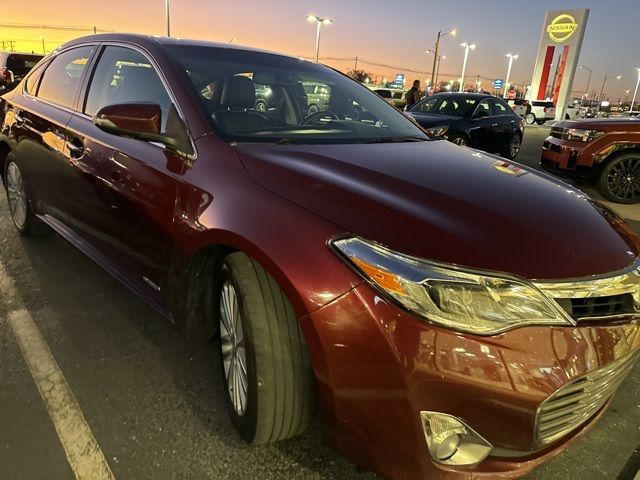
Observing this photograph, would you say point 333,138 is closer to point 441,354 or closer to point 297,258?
point 297,258

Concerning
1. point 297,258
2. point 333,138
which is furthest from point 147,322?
point 297,258

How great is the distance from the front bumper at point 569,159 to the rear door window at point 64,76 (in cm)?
645

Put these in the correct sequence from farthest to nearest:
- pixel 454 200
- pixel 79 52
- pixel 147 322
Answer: pixel 79 52
pixel 147 322
pixel 454 200

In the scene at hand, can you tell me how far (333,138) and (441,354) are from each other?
140 cm

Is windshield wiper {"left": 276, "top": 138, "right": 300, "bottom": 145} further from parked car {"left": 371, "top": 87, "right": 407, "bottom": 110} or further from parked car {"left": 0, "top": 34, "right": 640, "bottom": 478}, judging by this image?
parked car {"left": 371, "top": 87, "right": 407, "bottom": 110}

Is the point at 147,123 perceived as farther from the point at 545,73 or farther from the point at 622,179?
the point at 545,73

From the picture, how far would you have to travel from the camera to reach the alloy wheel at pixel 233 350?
198 centimetres

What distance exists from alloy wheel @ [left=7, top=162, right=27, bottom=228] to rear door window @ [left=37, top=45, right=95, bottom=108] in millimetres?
735

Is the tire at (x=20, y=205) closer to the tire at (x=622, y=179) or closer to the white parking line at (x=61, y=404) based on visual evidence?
the white parking line at (x=61, y=404)

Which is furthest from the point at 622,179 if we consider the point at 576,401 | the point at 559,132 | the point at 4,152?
the point at 4,152

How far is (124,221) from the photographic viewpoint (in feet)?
8.42

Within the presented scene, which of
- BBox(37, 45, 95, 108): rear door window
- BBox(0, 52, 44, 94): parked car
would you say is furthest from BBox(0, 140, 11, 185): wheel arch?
BBox(0, 52, 44, 94): parked car

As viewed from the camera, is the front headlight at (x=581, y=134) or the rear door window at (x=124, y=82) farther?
the front headlight at (x=581, y=134)

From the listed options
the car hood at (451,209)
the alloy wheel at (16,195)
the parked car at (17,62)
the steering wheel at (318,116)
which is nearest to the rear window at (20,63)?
the parked car at (17,62)
